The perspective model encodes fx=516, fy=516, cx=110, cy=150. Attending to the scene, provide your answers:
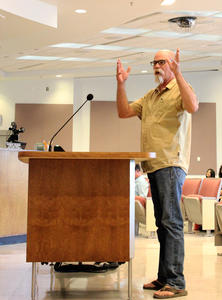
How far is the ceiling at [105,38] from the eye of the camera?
866cm

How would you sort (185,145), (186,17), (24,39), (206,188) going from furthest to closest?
(24,39) → (186,17) → (206,188) → (185,145)

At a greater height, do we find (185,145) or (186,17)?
(186,17)

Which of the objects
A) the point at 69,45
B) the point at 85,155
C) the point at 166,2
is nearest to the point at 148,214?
the point at 166,2

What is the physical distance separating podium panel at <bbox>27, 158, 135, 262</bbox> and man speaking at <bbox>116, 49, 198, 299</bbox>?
1.16 feet

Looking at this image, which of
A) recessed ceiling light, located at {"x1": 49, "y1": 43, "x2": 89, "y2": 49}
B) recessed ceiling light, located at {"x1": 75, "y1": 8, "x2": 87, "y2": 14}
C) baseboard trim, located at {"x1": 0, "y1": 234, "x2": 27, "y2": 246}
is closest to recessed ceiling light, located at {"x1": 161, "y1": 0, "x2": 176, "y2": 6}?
recessed ceiling light, located at {"x1": 75, "y1": 8, "x2": 87, "y2": 14}

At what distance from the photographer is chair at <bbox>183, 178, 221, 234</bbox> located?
8.04 meters

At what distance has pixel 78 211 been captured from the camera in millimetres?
2910

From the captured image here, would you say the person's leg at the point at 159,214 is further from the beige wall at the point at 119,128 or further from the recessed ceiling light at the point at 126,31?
the beige wall at the point at 119,128

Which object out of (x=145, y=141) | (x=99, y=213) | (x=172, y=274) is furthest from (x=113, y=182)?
(x=172, y=274)

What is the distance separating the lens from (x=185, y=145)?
10.8 ft

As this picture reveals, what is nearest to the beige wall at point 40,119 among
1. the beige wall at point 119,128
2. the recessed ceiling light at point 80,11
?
the beige wall at point 119,128

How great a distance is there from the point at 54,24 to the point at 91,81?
6.28 m

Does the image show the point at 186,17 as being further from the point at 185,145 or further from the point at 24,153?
the point at 24,153

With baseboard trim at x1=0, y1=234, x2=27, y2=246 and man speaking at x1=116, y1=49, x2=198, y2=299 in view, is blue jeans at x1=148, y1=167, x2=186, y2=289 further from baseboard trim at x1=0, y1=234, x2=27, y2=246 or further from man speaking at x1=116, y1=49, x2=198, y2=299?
baseboard trim at x1=0, y1=234, x2=27, y2=246
